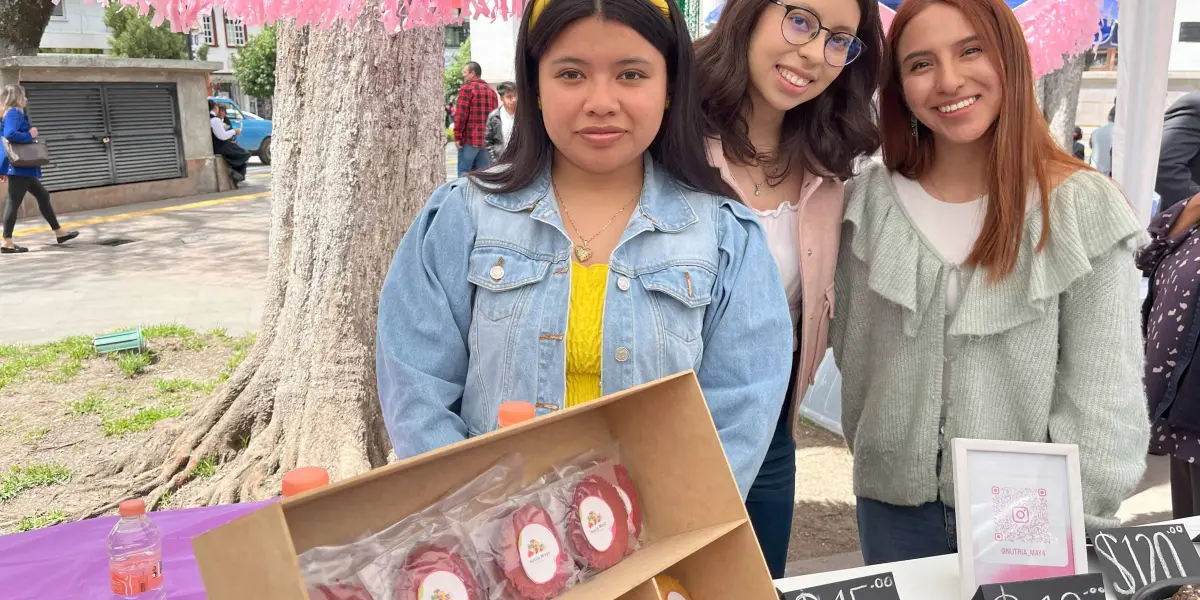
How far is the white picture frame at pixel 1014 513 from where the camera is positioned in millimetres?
A: 1354

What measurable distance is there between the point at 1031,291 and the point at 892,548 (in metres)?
0.63

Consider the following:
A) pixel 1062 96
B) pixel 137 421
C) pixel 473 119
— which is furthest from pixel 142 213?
pixel 1062 96

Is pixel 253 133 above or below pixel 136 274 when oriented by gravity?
above

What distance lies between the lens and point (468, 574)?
100 cm

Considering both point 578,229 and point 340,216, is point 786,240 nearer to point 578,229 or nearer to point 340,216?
point 578,229

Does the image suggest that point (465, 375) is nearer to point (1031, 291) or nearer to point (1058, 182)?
point (1031, 291)

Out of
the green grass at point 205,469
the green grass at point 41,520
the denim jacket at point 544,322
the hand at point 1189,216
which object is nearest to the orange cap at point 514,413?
the denim jacket at point 544,322

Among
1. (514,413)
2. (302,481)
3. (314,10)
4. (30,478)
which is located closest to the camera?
(302,481)

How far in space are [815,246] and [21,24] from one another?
12.4 meters

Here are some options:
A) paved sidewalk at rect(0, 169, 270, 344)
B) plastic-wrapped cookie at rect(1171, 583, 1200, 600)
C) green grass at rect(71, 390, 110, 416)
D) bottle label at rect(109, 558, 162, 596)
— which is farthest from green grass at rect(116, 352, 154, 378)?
plastic-wrapped cookie at rect(1171, 583, 1200, 600)

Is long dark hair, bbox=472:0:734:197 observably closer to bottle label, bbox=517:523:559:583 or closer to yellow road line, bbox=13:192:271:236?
bottle label, bbox=517:523:559:583

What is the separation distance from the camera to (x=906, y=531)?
5.82 ft

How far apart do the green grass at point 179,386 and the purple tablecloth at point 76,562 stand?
10.2ft

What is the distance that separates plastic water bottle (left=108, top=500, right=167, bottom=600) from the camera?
157cm
